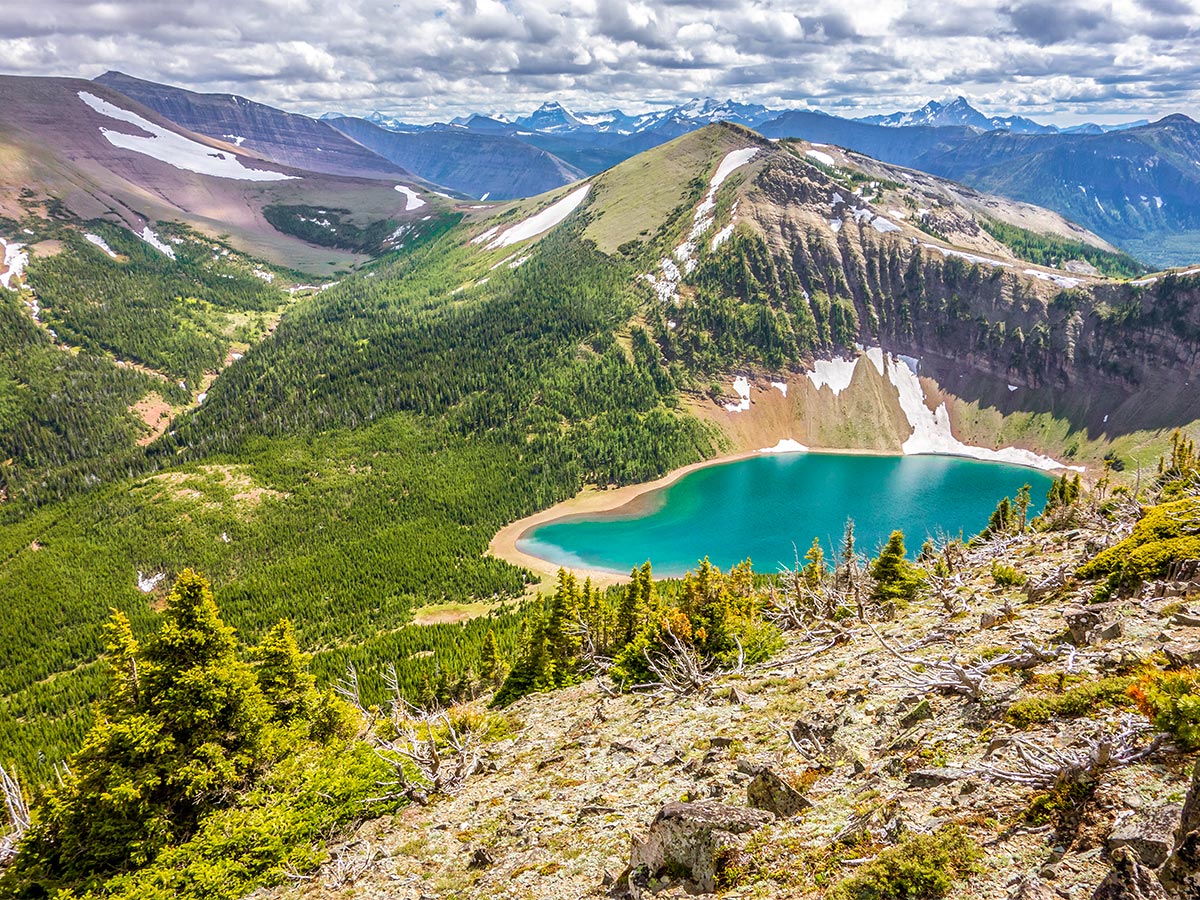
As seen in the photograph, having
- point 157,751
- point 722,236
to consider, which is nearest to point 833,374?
point 722,236

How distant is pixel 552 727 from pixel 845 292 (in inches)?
7467

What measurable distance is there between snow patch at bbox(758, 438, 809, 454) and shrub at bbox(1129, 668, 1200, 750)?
15128 centimetres

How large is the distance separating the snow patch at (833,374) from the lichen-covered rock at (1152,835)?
574ft

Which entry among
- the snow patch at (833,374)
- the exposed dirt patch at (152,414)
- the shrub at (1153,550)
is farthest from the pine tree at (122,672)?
the snow patch at (833,374)

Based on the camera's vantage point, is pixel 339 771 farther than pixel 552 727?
No

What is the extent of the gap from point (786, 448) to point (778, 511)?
139ft

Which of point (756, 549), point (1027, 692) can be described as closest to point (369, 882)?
point (1027, 692)

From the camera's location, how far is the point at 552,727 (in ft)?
92.8

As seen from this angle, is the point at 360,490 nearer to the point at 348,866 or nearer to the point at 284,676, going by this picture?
the point at 284,676

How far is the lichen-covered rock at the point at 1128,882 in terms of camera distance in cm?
721

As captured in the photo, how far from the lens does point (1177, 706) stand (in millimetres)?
9820

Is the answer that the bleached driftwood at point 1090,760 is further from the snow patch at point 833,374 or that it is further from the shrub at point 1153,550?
the snow patch at point 833,374

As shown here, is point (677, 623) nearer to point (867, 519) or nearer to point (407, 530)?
point (407, 530)

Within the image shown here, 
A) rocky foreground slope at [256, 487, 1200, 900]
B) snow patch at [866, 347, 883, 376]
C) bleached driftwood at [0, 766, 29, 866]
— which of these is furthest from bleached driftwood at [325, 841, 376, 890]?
snow patch at [866, 347, 883, 376]
